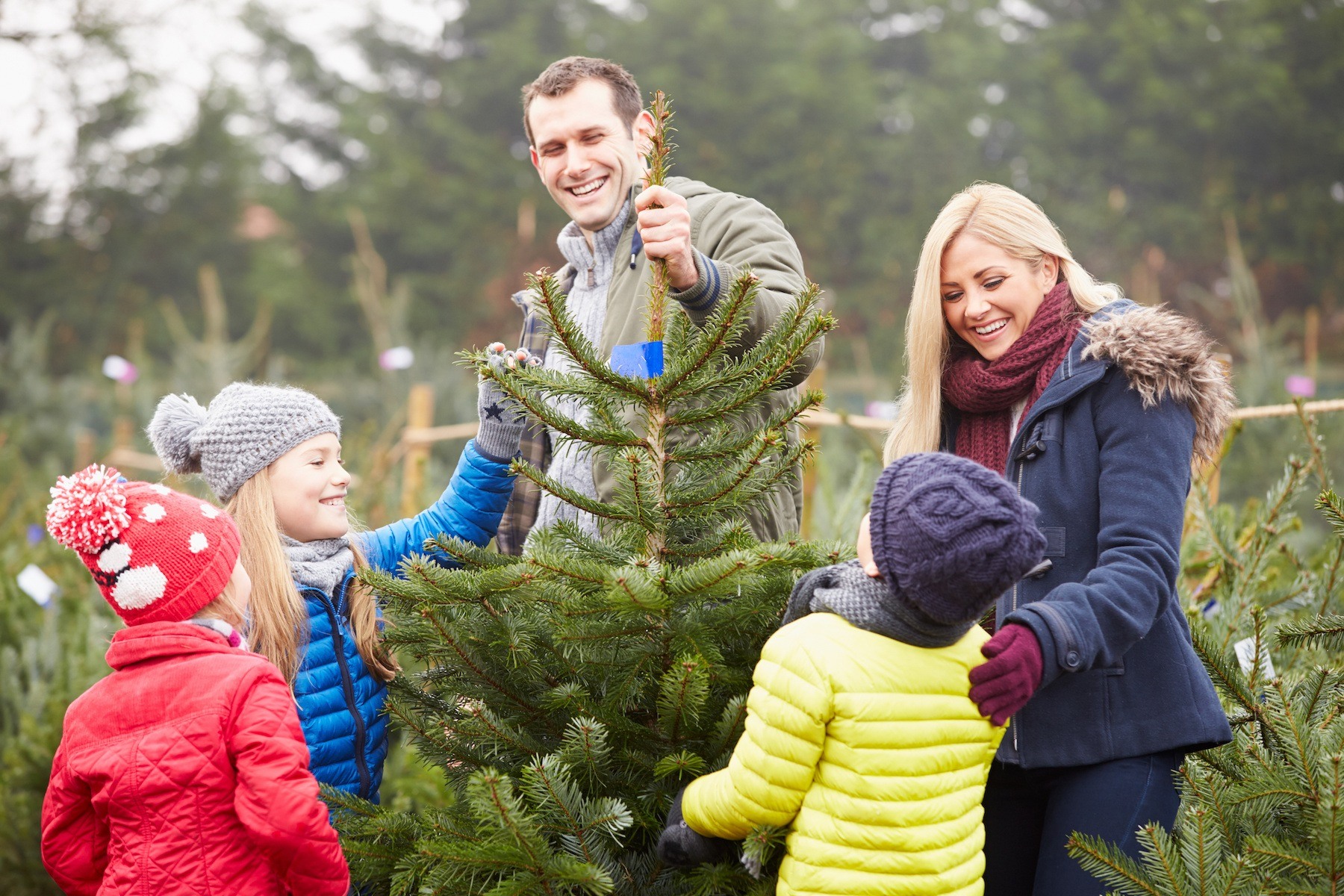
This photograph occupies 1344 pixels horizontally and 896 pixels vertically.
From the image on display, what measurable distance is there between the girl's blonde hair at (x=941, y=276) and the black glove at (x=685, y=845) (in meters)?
0.87

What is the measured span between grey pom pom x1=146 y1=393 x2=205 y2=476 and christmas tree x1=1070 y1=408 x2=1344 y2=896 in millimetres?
2057

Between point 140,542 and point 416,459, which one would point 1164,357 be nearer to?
point 140,542

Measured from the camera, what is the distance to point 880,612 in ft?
5.83

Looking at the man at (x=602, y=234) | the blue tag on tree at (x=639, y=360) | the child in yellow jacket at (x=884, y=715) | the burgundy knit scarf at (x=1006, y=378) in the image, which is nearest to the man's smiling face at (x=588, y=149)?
the man at (x=602, y=234)

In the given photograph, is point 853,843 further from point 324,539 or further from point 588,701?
point 324,539

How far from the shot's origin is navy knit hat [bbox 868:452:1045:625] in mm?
1682

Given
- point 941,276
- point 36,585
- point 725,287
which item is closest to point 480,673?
point 725,287

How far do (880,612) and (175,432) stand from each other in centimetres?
172

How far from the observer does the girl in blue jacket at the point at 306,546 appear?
8.07 feet

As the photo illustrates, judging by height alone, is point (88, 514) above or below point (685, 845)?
above

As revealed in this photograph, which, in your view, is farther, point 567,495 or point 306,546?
point 306,546

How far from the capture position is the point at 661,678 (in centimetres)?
203

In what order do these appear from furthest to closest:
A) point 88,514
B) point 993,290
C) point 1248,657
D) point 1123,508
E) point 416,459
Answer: point 416,459
point 1248,657
point 993,290
point 88,514
point 1123,508

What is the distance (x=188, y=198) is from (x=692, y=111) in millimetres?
11378
